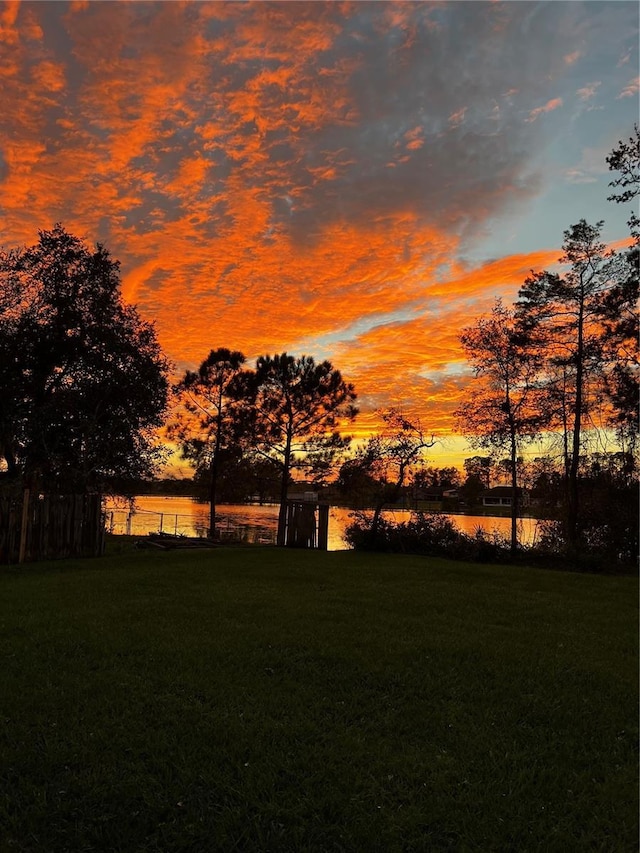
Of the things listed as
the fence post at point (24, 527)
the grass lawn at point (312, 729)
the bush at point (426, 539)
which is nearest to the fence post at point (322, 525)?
the bush at point (426, 539)

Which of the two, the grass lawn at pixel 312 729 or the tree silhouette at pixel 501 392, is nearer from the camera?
the grass lawn at pixel 312 729

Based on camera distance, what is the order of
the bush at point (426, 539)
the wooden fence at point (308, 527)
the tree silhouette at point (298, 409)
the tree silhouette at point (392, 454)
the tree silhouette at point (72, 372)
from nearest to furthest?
the bush at point (426, 539) → the tree silhouette at point (392, 454) → the tree silhouette at point (72, 372) → the wooden fence at point (308, 527) → the tree silhouette at point (298, 409)

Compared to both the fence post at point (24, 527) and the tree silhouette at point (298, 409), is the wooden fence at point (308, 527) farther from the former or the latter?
the fence post at point (24, 527)

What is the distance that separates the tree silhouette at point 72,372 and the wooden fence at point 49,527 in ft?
14.5

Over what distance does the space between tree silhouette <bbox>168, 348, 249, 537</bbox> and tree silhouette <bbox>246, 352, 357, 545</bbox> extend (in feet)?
4.07

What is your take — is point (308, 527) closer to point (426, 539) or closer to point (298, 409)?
point (426, 539)

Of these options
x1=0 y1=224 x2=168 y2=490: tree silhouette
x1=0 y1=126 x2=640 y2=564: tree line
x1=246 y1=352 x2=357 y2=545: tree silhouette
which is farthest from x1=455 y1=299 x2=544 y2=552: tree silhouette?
x1=0 y1=224 x2=168 y2=490: tree silhouette

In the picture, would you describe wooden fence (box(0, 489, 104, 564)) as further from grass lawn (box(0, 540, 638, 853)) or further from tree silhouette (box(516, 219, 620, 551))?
tree silhouette (box(516, 219, 620, 551))

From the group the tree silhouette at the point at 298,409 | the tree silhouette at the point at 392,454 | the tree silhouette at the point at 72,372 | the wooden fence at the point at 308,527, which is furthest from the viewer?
the tree silhouette at the point at 298,409

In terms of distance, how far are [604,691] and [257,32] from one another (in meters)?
12.0

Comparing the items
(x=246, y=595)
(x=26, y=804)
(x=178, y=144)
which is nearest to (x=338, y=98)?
(x=178, y=144)

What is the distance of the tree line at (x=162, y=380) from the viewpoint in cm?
1894

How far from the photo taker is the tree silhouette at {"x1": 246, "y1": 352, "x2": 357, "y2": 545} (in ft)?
86.8

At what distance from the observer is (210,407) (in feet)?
91.0
